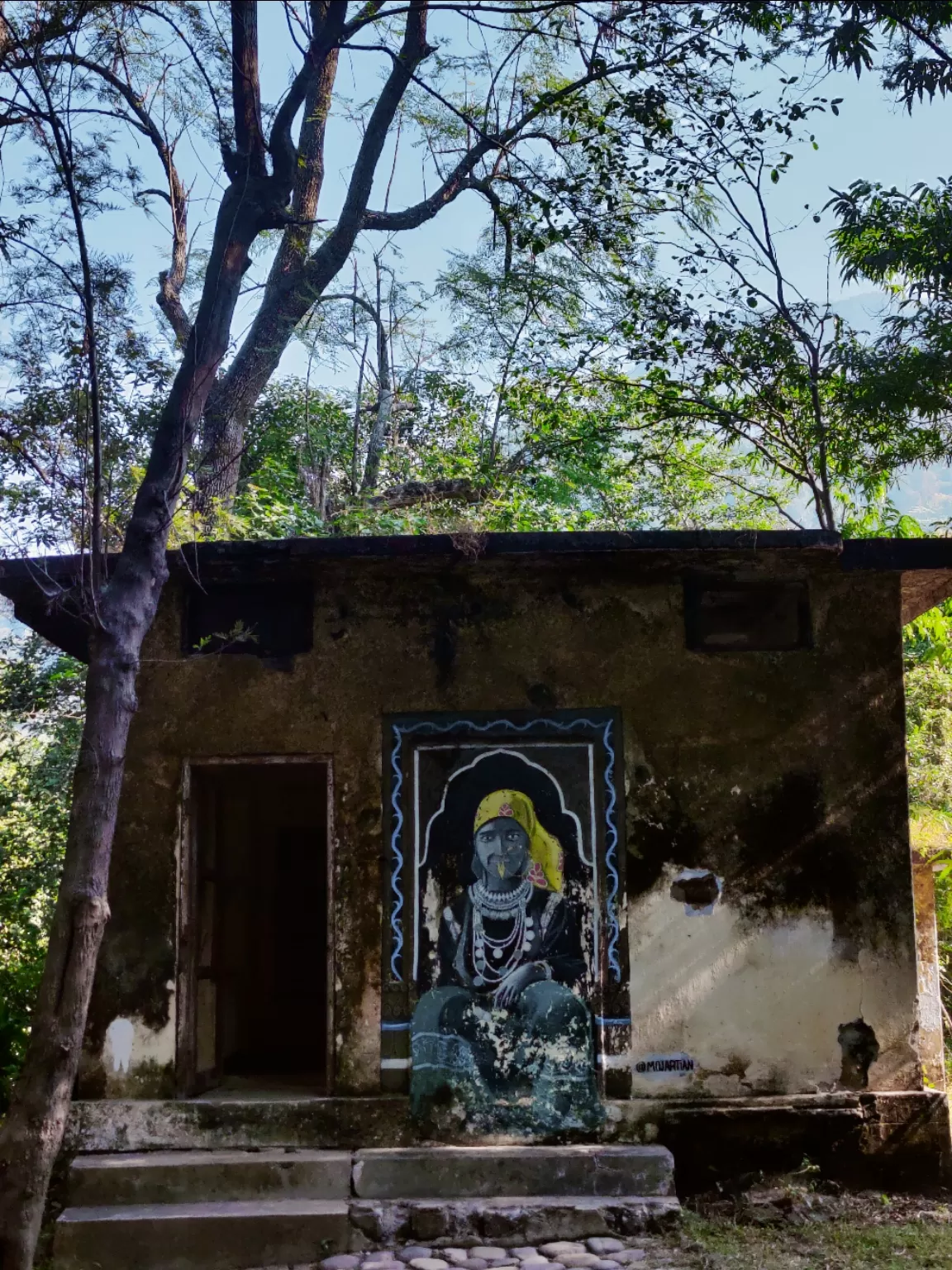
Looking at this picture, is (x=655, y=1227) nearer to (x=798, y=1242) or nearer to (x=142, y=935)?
(x=798, y=1242)

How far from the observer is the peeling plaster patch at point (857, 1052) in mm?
5883

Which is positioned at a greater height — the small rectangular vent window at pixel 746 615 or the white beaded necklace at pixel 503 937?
the small rectangular vent window at pixel 746 615

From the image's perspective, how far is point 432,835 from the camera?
6.07 m

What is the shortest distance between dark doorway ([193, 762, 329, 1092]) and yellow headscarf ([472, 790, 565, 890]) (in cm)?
134

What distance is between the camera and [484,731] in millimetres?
6164

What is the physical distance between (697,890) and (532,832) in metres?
0.91

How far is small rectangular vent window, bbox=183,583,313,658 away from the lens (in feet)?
20.7

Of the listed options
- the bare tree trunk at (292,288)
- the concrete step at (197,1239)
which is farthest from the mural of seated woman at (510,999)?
the bare tree trunk at (292,288)

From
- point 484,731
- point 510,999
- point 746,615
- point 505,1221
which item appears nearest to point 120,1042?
point 510,999

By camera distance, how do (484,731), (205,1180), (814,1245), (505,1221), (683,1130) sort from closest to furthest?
(814,1245)
(505,1221)
(205,1180)
(683,1130)
(484,731)

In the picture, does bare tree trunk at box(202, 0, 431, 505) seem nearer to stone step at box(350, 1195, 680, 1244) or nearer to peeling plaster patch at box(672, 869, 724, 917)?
peeling plaster patch at box(672, 869, 724, 917)

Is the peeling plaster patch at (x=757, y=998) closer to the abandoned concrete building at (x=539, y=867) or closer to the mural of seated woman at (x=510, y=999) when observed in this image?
the abandoned concrete building at (x=539, y=867)

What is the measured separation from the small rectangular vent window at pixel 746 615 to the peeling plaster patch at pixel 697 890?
1.19m

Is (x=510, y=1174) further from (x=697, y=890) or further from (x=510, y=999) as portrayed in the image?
(x=697, y=890)
